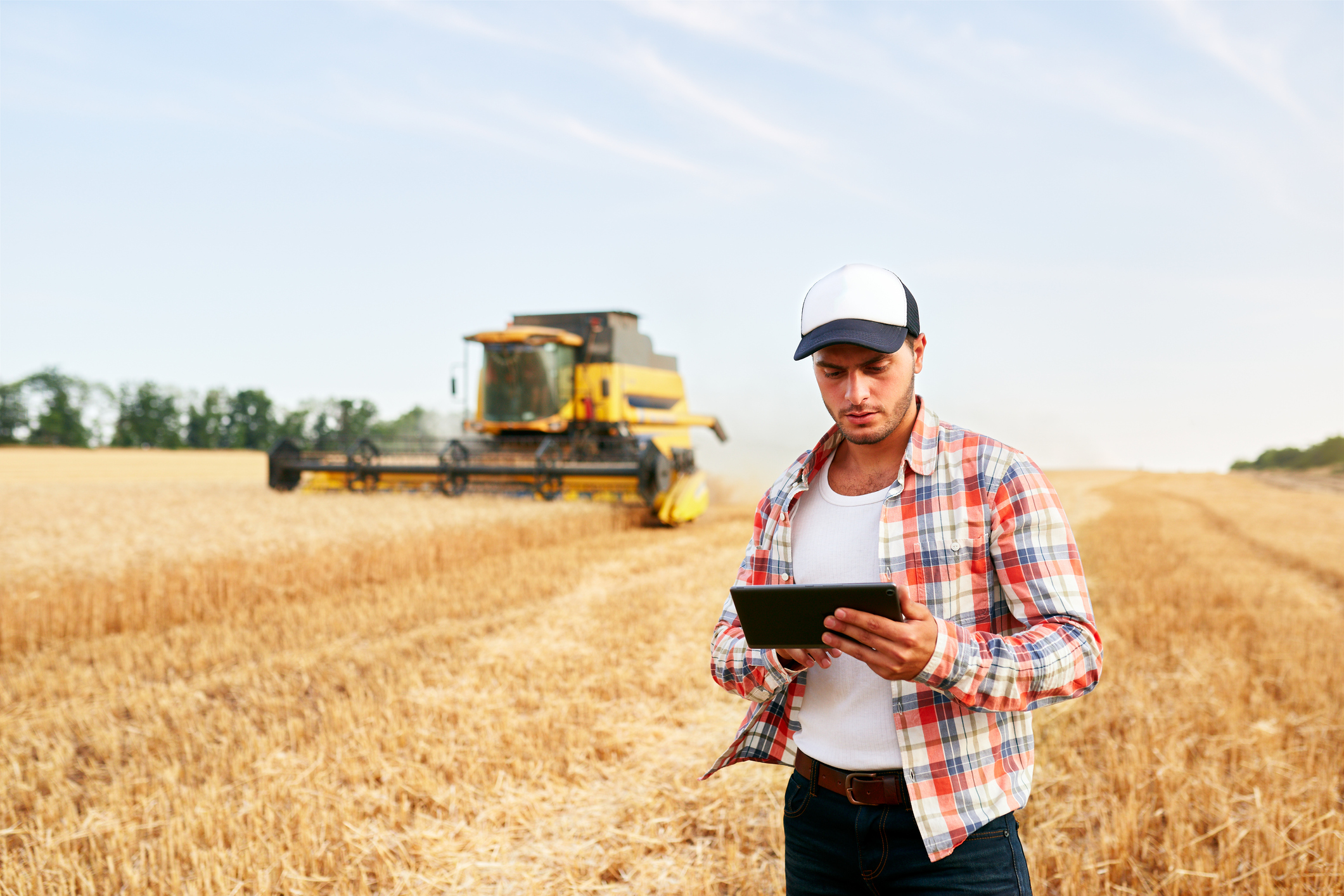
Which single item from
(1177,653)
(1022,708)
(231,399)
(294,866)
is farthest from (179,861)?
(231,399)

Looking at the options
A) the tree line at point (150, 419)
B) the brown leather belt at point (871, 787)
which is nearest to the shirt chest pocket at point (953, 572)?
the brown leather belt at point (871, 787)

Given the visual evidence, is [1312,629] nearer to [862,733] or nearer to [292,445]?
[862,733]

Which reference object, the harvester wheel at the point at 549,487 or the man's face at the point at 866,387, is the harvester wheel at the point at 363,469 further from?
the man's face at the point at 866,387

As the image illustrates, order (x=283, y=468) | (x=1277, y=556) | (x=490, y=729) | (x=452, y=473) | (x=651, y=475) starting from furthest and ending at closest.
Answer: (x=283, y=468), (x=452, y=473), (x=651, y=475), (x=1277, y=556), (x=490, y=729)

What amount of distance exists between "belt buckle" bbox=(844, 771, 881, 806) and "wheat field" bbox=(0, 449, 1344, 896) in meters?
1.86

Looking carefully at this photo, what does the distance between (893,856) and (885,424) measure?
34.3 inches

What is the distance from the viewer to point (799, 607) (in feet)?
5.42

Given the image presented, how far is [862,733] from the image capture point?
184cm

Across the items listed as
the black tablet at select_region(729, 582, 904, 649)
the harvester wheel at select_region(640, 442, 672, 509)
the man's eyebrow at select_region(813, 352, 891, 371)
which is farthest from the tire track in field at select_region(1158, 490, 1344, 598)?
the black tablet at select_region(729, 582, 904, 649)

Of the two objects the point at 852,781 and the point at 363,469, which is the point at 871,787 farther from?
the point at 363,469

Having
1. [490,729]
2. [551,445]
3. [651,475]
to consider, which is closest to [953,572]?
[490,729]

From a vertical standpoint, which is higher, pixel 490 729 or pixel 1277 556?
pixel 1277 556

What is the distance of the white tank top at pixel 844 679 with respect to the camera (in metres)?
1.83

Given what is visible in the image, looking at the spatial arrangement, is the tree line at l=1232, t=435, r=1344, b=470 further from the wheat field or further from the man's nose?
the man's nose
